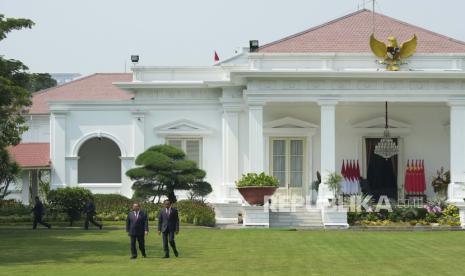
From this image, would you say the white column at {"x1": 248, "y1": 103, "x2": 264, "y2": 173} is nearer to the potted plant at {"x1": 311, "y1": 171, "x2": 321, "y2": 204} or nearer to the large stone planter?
the large stone planter

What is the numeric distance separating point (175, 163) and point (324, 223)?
580 cm

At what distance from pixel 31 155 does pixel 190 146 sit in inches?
295

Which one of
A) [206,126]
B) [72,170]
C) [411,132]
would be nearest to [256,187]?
[206,126]

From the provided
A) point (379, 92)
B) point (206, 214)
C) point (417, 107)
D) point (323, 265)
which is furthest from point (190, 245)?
point (417, 107)

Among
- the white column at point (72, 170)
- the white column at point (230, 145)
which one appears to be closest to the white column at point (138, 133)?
the white column at point (72, 170)

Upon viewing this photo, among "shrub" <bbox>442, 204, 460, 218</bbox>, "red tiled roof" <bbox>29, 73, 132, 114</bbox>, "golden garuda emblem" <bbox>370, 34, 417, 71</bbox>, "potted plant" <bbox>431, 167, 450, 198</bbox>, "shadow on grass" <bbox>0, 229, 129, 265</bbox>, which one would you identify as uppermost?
"golden garuda emblem" <bbox>370, 34, 417, 71</bbox>

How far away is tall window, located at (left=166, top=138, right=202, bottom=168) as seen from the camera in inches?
1641

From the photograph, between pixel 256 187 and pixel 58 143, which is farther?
pixel 58 143

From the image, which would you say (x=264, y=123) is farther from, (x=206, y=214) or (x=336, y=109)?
(x=206, y=214)

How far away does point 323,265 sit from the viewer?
2122 cm

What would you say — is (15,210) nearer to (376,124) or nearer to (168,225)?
→ (376,124)

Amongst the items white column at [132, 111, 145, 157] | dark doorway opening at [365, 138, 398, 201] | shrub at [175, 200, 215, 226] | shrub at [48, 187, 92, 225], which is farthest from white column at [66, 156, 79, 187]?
dark doorway opening at [365, 138, 398, 201]

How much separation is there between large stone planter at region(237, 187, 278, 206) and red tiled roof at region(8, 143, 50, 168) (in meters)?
10.6

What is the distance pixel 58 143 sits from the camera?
1652 inches
